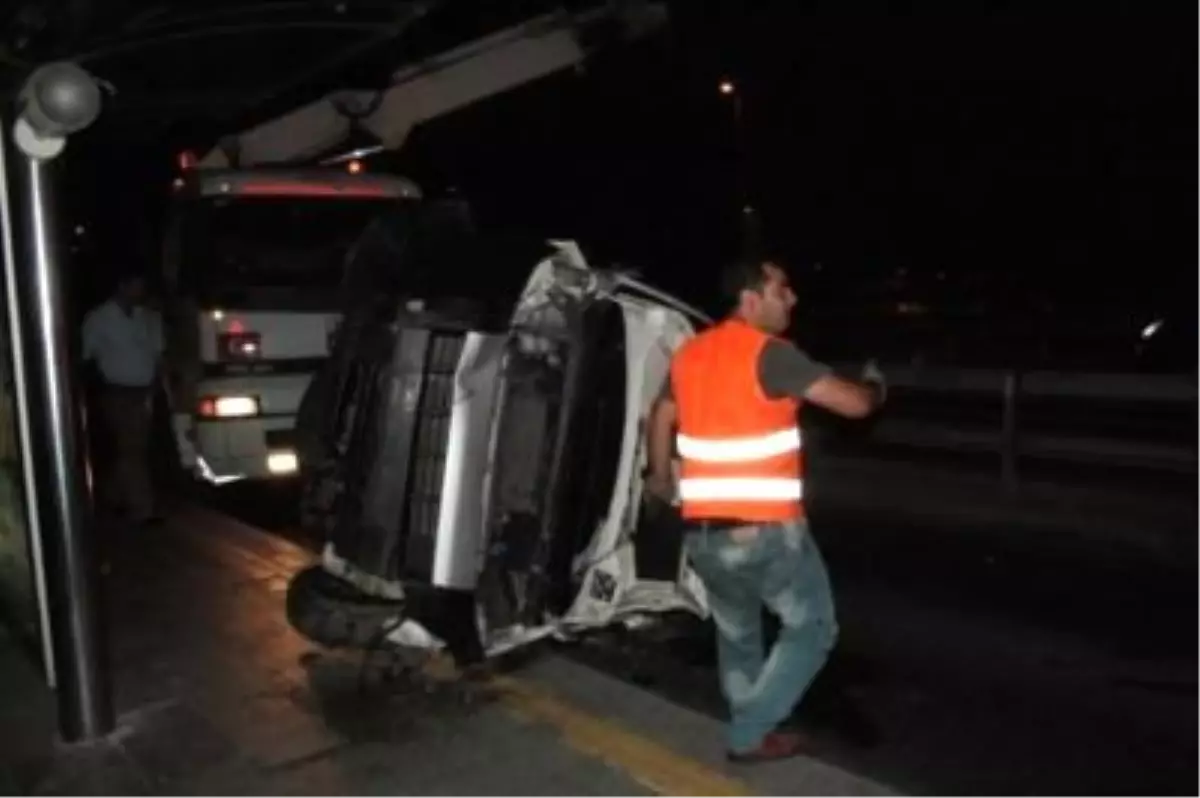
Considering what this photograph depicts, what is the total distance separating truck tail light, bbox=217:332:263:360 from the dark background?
21.0ft

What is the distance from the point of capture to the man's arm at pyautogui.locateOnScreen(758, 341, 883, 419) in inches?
183

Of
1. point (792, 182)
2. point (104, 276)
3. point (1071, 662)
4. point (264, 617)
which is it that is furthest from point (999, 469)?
point (792, 182)

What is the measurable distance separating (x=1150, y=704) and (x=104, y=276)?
16.5 meters

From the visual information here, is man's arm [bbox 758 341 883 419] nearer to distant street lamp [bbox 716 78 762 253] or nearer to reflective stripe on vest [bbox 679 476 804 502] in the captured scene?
reflective stripe on vest [bbox 679 476 804 502]

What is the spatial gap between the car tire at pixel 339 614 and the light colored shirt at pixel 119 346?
4582 mm

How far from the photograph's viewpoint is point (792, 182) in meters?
36.0

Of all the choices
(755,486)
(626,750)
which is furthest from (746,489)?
(626,750)

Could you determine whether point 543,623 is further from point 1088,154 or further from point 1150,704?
point 1088,154

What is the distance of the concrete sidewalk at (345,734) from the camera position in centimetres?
504

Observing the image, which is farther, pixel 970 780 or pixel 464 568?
pixel 464 568

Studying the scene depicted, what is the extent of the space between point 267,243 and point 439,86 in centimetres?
326

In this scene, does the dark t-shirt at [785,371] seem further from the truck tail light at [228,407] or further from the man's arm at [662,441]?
the truck tail light at [228,407]

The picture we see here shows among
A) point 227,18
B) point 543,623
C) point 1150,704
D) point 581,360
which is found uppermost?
point 227,18

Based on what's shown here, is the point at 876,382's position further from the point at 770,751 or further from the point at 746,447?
the point at 770,751
